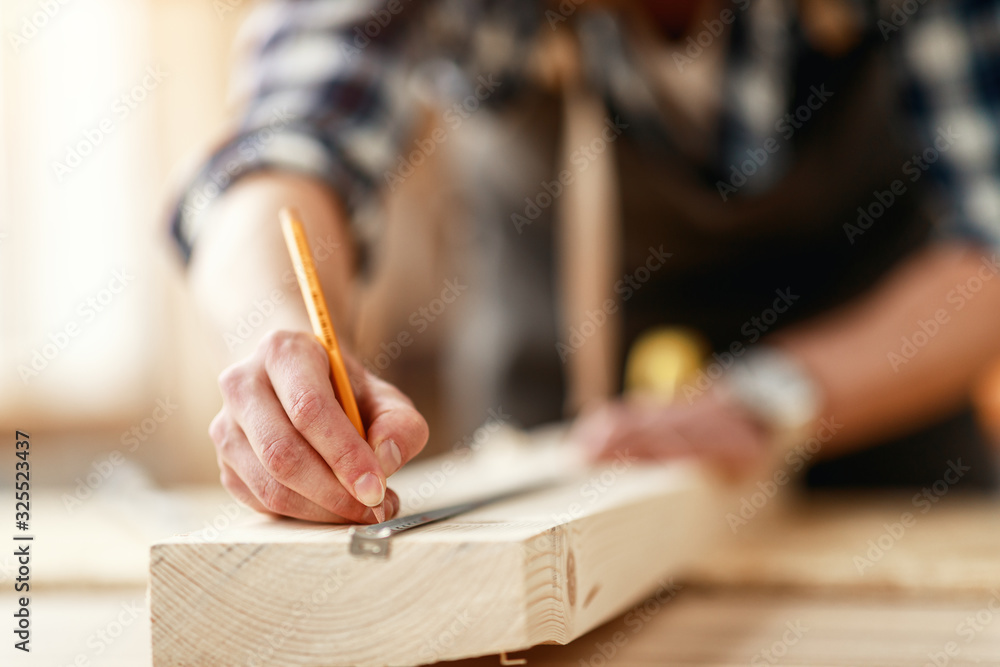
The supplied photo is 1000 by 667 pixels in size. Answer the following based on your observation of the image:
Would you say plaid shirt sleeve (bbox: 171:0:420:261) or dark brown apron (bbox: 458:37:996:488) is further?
dark brown apron (bbox: 458:37:996:488)

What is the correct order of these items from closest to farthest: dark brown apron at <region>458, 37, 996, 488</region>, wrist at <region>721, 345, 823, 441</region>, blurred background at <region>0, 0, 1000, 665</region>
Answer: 1. wrist at <region>721, 345, 823, 441</region>
2. dark brown apron at <region>458, 37, 996, 488</region>
3. blurred background at <region>0, 0, 1000, 665</region>

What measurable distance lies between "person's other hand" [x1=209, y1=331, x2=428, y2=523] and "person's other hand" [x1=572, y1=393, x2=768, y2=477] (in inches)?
20.0

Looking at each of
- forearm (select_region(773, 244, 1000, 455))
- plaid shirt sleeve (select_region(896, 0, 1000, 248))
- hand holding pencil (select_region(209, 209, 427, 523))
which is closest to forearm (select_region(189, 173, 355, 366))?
hand holding pencil (select_region(209, 209, 427, 523))

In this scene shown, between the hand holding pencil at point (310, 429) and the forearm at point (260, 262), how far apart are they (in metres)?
0.14

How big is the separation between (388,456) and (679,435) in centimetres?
59

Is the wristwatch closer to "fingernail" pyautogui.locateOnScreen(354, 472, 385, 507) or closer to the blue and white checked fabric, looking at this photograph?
the blue and white checked fabric

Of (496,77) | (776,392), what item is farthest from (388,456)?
(496,77)

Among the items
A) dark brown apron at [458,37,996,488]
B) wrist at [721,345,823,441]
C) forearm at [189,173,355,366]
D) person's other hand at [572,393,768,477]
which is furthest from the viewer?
dark brown apron at [458,37,996,488]

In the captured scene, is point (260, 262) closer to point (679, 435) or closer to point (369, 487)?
point (369, 487)

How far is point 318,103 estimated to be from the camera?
3.11ft

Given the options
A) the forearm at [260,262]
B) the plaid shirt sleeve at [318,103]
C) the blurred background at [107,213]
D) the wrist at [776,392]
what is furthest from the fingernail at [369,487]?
the blurred background at [107,213]

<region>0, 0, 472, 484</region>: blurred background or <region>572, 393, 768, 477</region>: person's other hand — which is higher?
<region>0, 0, 472, 484</region>: blurred background

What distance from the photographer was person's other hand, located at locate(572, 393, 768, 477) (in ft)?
3.17

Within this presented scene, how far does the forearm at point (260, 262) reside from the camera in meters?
0.68
